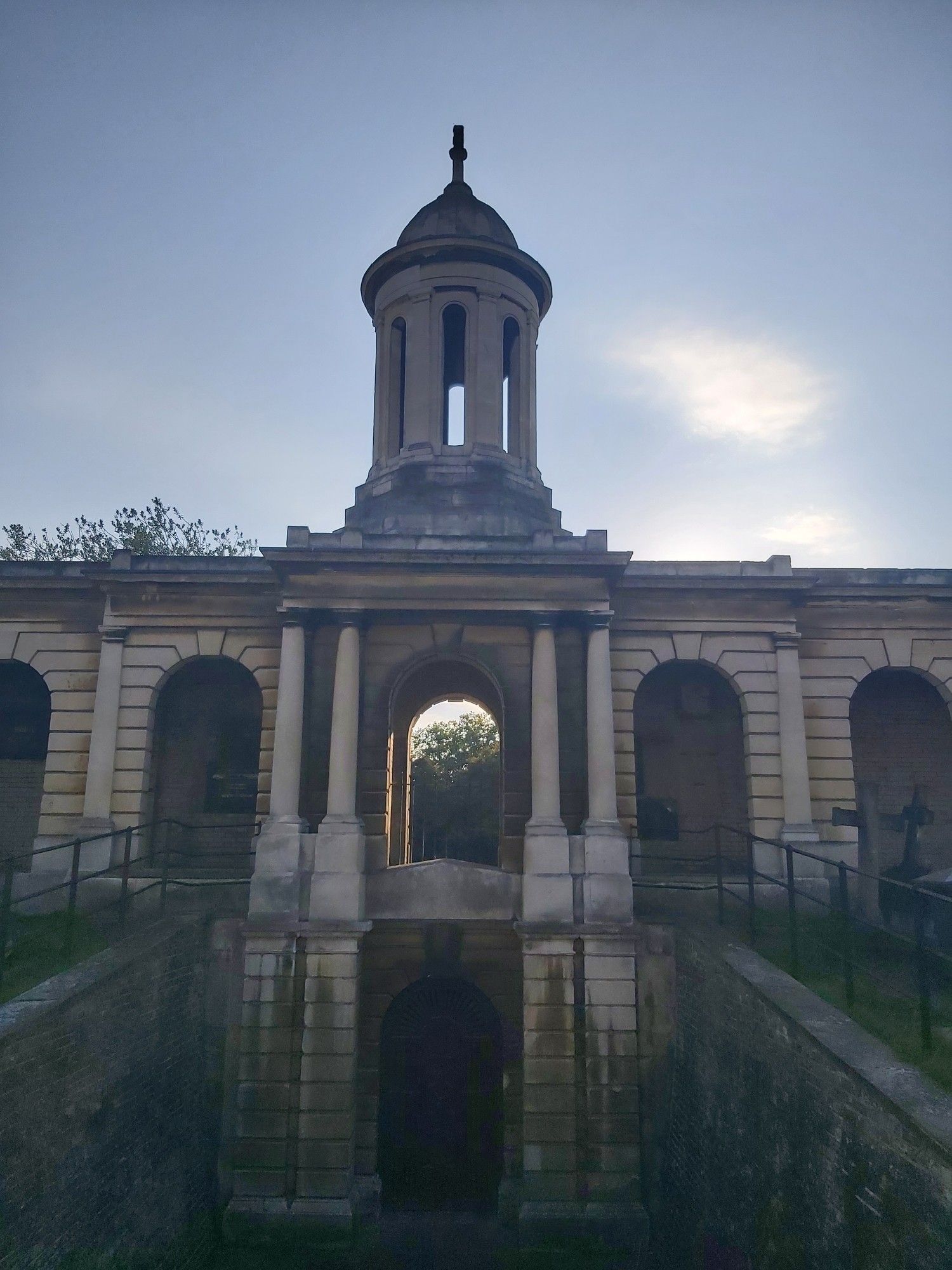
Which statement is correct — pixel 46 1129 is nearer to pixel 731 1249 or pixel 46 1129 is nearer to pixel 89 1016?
pixel 89 1016

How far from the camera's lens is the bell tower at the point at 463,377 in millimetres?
16453

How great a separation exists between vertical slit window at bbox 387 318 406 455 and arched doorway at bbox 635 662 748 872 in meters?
6.79

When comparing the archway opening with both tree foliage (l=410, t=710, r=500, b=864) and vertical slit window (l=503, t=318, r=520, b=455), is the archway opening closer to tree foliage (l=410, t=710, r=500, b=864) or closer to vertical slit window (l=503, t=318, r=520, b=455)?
tree foliage (l=410, t=710, r=500, b=864)

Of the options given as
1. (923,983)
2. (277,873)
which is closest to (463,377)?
(277,873)

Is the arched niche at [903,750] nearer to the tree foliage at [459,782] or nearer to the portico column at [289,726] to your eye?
the portico column at [289,726]

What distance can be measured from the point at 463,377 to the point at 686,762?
8966mm

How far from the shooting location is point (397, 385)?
18.0 metres

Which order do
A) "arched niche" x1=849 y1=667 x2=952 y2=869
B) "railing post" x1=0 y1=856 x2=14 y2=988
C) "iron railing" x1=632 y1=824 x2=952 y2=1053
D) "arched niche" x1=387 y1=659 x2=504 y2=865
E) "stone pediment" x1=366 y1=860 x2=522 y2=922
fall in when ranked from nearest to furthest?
"iron railing" x1=632 y1=824 x2=952 y2=1053
"railing post" x1=0 y1=856 x2=14 y2=988
"stone pediment" x1=366 y1=860 x2=522 y2=922
"arched niche" x1=849 y1=667 x2=952 y2=869
"arched niche" x1=387 y1=659 x2=504 y2=865

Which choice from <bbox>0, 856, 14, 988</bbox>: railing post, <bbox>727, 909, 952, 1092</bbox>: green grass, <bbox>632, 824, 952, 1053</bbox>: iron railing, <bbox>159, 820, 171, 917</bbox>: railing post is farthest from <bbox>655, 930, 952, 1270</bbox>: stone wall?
<bbox>0, 856, 14, 988</bbox>: railing post

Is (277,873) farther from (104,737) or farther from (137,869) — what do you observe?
(104,737)

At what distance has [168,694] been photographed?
1614cm

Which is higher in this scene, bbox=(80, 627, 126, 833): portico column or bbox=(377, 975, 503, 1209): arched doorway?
bbox=(80, 627, 126, 833): portico column

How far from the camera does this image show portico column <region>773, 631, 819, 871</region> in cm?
1455

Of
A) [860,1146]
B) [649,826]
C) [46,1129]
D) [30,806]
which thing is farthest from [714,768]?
[30,806]
